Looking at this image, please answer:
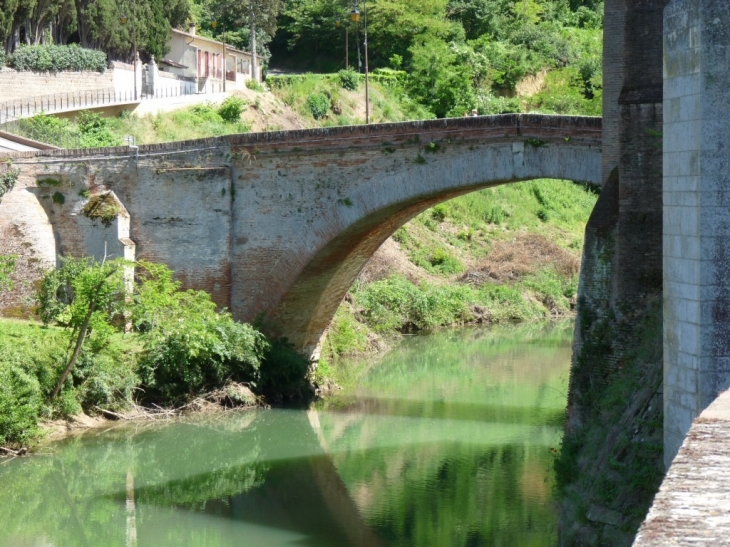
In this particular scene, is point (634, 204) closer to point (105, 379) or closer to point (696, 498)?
point (105, 379)

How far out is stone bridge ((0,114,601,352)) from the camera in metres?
16.6

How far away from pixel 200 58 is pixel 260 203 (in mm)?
24023

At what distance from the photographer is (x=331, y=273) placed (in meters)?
18.5

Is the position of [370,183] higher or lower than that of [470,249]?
higher

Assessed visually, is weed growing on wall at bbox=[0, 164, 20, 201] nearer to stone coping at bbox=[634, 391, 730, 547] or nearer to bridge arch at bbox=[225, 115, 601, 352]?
bridge arch at bbox=[225, 115, 601, 352]

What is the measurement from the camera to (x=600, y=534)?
8750 mm

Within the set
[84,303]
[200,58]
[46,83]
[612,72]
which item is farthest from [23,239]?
[200,58]

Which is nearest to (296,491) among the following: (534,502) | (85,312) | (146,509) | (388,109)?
(146,509)

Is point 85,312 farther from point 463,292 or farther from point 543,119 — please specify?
point 463,292

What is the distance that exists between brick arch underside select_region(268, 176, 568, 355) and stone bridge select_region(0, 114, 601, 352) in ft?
0.09

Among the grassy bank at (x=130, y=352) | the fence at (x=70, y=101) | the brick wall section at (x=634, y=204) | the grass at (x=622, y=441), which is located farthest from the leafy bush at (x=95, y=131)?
the grass at (x=622, y=441)

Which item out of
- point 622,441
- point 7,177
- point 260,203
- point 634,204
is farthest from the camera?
point 7,177

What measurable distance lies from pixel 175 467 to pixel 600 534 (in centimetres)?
751

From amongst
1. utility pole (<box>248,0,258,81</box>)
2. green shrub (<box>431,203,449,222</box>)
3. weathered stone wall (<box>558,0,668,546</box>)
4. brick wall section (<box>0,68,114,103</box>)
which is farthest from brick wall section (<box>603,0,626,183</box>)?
utility pole (<box>248,0,258,81</box>)
